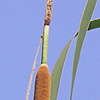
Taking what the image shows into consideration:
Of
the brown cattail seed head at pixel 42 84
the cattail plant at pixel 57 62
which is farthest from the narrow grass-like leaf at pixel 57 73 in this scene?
the brown cattail seed head at pixel 42 84

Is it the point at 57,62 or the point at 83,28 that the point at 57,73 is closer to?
the point at 57,62

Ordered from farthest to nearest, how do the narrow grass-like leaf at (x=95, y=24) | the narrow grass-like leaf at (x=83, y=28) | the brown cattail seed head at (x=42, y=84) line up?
1. the narrow grass-like leaf at (x=95, y=24)
2. the narrow grass-like leaf at (x=83, y=28)
3. the brown cattail seed head at (x=42, y=84)

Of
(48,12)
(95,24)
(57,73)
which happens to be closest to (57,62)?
(57,73)

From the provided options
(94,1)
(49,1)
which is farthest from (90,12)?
(49,1)

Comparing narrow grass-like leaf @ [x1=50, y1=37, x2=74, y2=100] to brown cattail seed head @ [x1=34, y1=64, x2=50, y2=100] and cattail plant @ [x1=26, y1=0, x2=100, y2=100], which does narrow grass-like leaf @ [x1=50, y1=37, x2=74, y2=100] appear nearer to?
cattail plant @ [x1=26, y1=0, x2=100, y2=100]

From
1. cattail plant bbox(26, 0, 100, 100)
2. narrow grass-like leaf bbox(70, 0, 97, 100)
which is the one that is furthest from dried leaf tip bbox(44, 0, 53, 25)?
narrow grass-like leaf bbox(70, 0, 97, 100)

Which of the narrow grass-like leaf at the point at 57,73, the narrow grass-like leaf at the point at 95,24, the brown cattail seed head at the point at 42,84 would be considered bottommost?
the brown cattail seed head at the point at 42,84

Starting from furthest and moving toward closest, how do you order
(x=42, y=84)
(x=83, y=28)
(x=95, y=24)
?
(x=95, y=24) < (x=83, y=28) < (x=42, y=84)

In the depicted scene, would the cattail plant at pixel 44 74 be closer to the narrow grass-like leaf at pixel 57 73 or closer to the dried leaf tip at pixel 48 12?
the dried leaf tip at pixel 48 12
